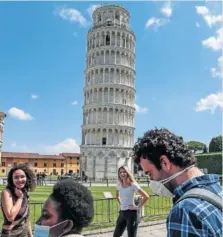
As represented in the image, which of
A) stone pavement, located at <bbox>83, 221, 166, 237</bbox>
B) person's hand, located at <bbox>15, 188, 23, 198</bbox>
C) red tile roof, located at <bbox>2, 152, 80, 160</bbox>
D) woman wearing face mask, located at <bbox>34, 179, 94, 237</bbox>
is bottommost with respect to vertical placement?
stone pavement, located at <bbox>83, 221, 166, 237</bbox>

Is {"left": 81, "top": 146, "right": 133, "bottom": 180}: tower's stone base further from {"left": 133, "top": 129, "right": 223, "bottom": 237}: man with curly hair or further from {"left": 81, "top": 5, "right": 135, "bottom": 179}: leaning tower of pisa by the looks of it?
{"left": 133, "top": 129, "right": 223, "bottom": 237}: man with curly hair

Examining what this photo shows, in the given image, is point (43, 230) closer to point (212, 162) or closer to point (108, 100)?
point (212, 162)

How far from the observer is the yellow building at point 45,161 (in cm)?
10294

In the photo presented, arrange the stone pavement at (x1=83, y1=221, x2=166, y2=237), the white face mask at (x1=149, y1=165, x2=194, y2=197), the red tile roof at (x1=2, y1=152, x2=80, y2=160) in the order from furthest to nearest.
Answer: the red tile roof at (x1=2, y1=152, x2=80, y2=160) → the stone pavement at (x1=83, y1=221, x2=166, y2=237) → the white face mask at (x1=149, y1=165, x2=194, y2=197)

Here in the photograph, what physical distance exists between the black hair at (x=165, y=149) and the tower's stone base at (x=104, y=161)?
61456 millimetres

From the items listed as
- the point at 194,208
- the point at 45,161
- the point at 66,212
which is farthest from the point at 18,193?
the point at 45,161

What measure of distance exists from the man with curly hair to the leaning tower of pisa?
61.5 meters

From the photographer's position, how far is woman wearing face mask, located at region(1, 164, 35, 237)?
15.1 feet

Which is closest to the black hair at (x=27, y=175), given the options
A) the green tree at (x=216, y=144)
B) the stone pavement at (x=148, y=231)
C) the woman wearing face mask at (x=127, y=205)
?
the woman wearing face mask at (x=127, y=205)

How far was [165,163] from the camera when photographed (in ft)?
8.29

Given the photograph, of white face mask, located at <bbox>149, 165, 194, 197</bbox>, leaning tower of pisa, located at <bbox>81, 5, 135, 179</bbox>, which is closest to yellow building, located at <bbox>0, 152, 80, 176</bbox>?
leaning tower of pisa, located at <bbox>81, 5, 135, 179</bbox>

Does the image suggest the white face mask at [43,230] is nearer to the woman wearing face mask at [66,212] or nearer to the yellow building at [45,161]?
the woman wearing face mask at [66,212]

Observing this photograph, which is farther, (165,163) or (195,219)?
(165,163)

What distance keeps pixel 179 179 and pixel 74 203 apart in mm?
807
